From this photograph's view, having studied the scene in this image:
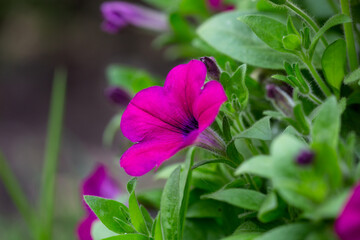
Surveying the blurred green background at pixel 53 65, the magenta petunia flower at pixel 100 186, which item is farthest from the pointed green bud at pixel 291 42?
the blurred green background at pixel 53 65

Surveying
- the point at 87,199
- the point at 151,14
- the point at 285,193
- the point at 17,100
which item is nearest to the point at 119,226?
the point at 87,199

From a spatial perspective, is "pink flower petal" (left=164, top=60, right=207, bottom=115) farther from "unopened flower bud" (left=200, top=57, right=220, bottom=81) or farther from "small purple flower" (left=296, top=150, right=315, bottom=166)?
"small purple flower" (left=296, top=150, right=315, bottom=166)

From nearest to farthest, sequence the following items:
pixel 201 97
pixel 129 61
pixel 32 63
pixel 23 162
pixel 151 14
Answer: pixel 201 97
pixel 151 14
pixel 23 162
pixel 129 61
pixel 32 63

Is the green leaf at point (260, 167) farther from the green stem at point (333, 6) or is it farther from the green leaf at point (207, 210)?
the green stem at point (333, 6)

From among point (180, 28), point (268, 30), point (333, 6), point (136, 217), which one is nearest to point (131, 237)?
point (136, 217)

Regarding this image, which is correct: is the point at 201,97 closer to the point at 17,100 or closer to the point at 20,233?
the point at 20,233

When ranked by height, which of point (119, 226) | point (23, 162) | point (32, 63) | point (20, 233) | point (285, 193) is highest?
point (285, 193)

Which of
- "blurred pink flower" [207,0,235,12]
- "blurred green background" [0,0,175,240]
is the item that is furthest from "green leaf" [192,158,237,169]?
"blurred green background" [0,0,175,240]
